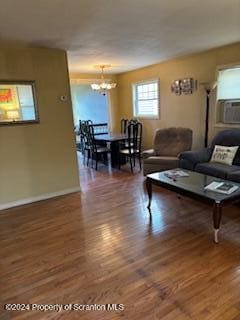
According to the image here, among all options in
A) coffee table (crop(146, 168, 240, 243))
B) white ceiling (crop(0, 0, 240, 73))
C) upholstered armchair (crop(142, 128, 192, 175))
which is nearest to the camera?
white ceiling (crop(0, 0, 240, 73))

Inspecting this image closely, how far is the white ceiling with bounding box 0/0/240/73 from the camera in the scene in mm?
2230

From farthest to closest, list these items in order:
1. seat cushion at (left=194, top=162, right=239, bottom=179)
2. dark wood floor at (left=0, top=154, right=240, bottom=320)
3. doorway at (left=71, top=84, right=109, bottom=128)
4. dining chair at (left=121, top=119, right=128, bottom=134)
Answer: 1. doorway at (left=71, top=84, right=109, bottom=128)
2. dining chair at (left=121, top=119, right=128, bottom=134)
3. seat cushion at (left=194, top=162, right=239, bottom=179)
4. dark wood floor at (left=0, top=154, right=240, bottom=320)

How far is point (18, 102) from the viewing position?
356 cm

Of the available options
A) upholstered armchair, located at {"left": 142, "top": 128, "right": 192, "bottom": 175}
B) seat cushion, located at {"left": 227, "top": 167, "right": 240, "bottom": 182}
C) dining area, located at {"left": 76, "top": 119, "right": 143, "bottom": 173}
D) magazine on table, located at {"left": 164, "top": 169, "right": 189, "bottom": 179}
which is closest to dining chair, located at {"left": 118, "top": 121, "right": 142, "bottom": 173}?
dining area, located at {"left": 76, "top": 119, "right": 143, "bottom": 173}

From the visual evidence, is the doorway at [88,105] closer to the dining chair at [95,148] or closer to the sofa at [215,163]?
the dining chair at [95,148]

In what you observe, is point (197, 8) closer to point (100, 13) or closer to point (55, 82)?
point (100, 13)

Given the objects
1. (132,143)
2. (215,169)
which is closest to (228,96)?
(215,169)

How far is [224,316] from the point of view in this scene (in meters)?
1.62

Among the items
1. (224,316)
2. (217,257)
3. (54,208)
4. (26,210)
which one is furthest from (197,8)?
(26,210)

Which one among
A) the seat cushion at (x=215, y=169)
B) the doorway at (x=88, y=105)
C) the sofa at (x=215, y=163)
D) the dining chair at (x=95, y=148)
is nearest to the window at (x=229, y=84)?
the sofa at (x=215, y=163)

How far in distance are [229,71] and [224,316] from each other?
3941 mm

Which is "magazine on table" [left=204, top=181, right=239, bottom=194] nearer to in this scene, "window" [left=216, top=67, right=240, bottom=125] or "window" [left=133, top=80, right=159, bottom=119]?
"window" [left=216, top=67, right=240, bottom=125]

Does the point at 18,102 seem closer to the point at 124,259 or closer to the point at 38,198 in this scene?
the point at 38,198

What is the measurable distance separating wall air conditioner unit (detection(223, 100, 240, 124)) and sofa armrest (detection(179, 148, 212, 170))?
2.32 feet
